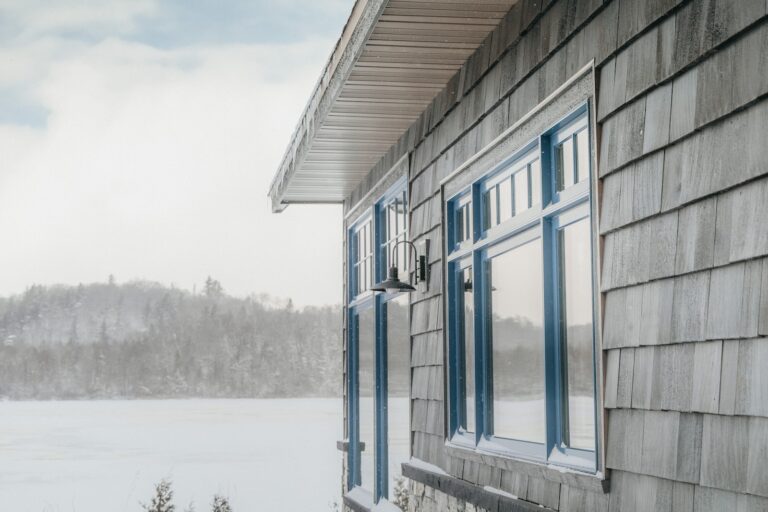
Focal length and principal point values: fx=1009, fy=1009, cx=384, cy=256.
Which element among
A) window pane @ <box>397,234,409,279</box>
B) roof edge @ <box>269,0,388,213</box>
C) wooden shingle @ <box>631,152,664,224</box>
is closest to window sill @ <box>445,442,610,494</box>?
wooden shingle @ <box>631,152,664,224</box>

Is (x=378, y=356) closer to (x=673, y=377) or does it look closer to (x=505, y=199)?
(x=505, y=199)

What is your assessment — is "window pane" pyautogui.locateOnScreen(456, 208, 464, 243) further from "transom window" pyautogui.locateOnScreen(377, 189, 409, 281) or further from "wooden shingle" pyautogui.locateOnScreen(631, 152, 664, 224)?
"wooden shingle" pyautogui.locateOnScreen(631, 152, 664, 224)

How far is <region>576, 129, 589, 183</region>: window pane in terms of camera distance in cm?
359

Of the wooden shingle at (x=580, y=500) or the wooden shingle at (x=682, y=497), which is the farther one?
the wooden shingle at (x=580, y=500)

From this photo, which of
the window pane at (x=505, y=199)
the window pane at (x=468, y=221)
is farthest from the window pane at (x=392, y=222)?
the window pane at (x=505, y=199)

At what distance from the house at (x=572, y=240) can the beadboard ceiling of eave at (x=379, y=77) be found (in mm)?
18

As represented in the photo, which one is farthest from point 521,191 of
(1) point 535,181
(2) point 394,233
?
(2) point 394,233

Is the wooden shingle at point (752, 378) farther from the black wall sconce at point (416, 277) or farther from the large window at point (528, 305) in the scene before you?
the black wall sconce at point (416, 277)

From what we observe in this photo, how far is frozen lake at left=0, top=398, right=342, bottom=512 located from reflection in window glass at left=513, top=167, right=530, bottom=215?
1036 centimetres

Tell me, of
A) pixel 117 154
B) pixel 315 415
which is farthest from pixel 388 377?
pixel 117 154

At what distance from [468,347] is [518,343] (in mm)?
766

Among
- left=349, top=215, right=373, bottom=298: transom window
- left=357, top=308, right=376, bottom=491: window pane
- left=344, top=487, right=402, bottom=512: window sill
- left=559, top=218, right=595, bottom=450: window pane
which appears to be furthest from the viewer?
left=349, top=215, right=373, bottom=298: transom window

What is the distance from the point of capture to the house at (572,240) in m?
2.59

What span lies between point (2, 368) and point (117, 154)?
16944 millimetres
